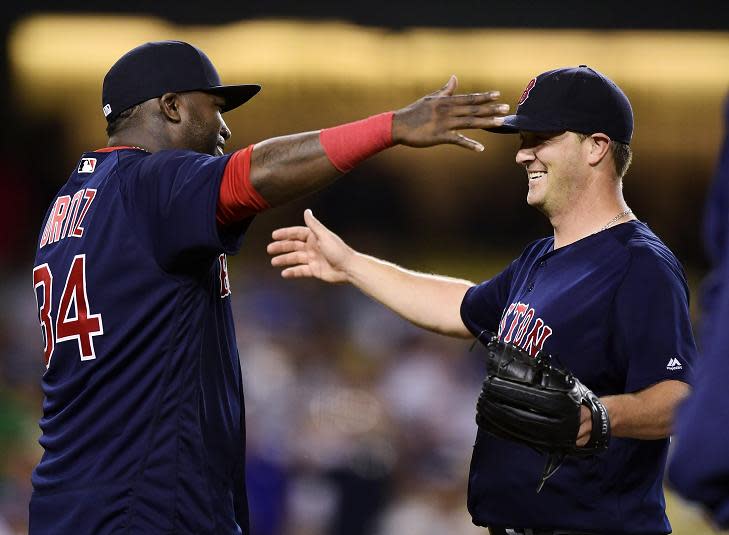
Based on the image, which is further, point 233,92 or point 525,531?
point 233,92

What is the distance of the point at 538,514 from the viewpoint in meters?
2.40

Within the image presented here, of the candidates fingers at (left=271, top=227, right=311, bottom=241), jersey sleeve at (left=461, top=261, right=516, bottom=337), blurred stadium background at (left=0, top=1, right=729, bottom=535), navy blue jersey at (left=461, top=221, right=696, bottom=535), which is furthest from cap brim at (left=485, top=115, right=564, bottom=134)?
blurred stadium background at (left=0, top=1, right=729, bottom=535)

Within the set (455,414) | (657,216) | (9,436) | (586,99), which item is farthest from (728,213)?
(9,436)

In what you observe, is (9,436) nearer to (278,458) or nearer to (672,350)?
(278,458)

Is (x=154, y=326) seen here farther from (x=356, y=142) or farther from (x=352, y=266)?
(x=352, y=266)

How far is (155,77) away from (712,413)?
1.87m

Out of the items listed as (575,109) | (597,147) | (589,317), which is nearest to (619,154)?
(597,147)

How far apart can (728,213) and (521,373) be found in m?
1.07

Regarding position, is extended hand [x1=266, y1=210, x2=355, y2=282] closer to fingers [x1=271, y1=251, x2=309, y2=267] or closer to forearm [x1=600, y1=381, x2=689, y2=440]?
fingers [x1=271, y1=251, x2=309, y2=267]

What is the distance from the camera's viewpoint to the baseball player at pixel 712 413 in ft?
3.26

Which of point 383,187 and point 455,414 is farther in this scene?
point 383,187

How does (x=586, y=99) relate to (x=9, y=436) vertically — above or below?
above

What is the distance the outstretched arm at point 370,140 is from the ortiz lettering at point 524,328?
57 cm

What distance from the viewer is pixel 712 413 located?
3.27 feet
